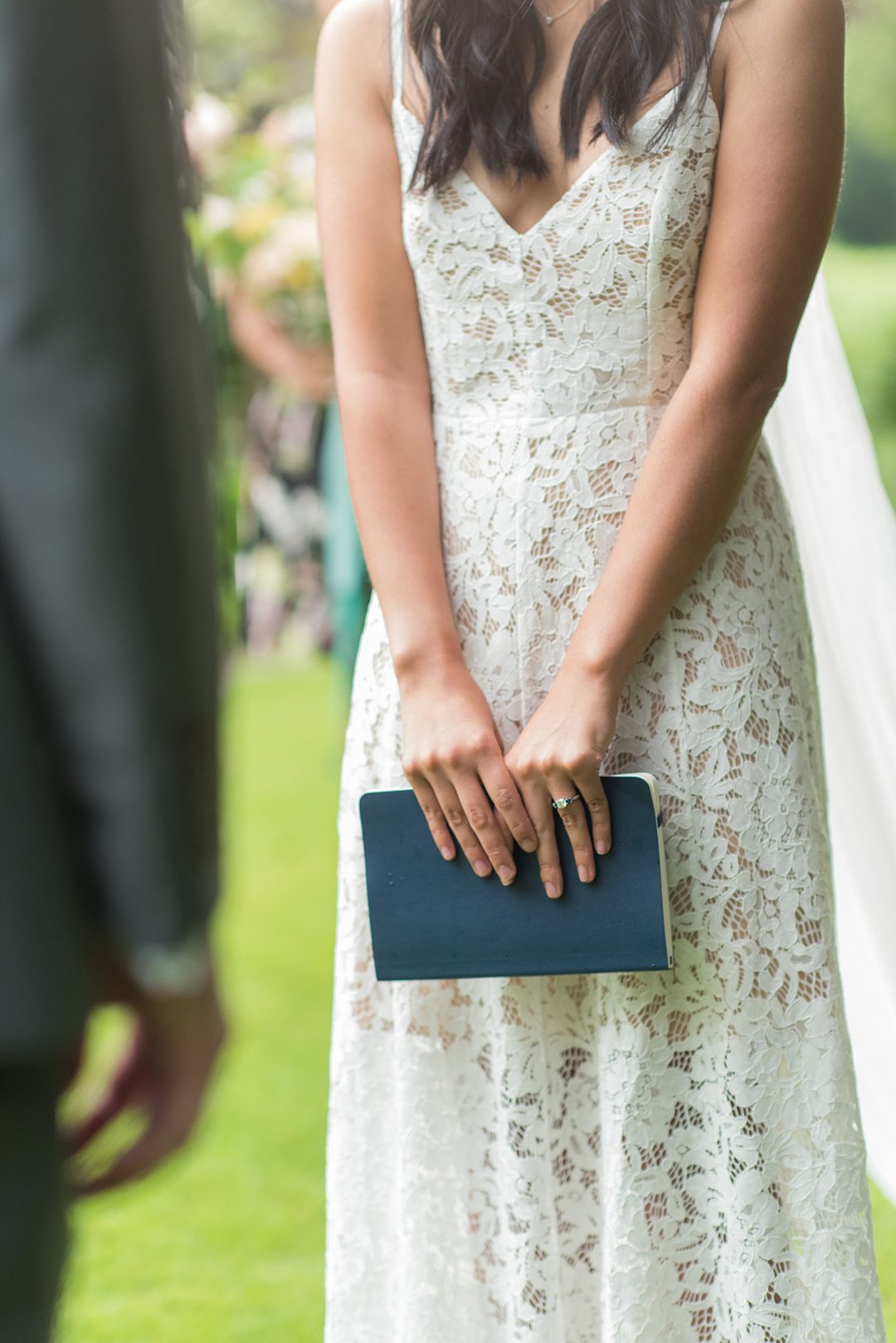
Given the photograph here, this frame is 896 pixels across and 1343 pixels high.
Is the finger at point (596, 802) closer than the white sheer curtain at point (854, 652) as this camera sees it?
Yes

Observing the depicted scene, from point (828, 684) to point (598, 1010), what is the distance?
2.82ft

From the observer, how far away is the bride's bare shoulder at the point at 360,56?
1.63 m

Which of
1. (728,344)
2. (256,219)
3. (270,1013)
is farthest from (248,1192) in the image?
(256,219)

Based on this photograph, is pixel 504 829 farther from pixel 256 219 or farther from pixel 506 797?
pixel 256 219

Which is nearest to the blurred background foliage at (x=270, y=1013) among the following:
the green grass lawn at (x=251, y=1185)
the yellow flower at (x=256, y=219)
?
the green grass lawn at (x=251, y=1185)

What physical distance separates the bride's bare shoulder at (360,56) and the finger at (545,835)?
75cm

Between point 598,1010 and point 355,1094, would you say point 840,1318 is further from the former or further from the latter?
point 355,1094

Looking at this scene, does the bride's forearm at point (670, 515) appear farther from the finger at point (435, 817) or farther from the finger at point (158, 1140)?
the finger at point (158, 1140)

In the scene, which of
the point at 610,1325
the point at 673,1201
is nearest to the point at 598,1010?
the point at 673,1201

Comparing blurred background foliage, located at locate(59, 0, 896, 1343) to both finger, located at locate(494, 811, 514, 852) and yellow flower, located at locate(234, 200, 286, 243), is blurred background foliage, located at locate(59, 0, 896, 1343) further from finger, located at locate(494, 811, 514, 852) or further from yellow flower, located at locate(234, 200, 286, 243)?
finger, located at locate(494, 811, 514, 852)

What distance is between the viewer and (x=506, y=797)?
58.2 inches

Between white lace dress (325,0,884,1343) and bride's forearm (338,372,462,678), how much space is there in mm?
40

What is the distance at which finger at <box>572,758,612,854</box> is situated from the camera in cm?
145

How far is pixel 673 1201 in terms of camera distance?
5.15 feet
